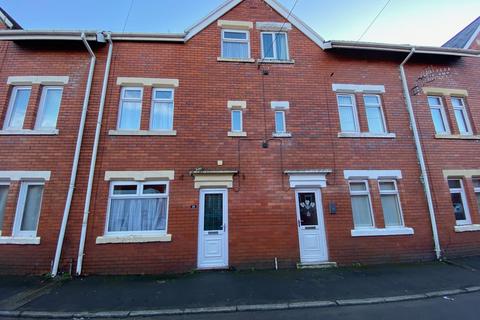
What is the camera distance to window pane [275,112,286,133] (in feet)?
27.3

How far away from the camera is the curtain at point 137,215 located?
283 inches

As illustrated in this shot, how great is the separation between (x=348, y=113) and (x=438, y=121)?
12.3ft

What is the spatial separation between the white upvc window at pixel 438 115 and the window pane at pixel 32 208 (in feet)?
46.4

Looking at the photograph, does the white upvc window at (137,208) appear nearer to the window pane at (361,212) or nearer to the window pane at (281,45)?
the window pane at (361,212)

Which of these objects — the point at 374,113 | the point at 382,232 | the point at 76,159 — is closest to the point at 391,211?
the point at 382,232

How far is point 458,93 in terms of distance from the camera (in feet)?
31.3

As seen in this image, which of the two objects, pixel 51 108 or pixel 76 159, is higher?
pixel 51 108

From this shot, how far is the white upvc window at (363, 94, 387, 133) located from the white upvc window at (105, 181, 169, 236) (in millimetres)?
7824

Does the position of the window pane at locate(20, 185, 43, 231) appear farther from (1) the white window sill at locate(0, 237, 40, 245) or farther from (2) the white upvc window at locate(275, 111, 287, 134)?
(2) the white upvc window at locate(275, 111, 287, 134)

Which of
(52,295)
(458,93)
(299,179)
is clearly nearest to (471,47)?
(458,93)

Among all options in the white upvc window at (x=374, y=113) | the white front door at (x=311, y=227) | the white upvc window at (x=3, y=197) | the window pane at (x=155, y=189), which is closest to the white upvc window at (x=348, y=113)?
the white upvc window at (x=374, y=113)

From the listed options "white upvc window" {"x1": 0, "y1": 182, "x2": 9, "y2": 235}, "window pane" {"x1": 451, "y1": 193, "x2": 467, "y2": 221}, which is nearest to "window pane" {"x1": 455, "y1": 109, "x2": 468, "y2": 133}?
"window pane" {"x1": 451, "y1": 193, "x2": 467, "y2": 221}

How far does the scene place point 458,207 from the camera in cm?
848

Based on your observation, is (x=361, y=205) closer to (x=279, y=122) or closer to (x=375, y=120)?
(x=375, y=120)
